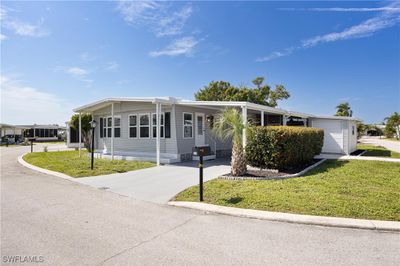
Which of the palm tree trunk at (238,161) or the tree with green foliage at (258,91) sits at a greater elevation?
the tree with green foliage at (258,91)

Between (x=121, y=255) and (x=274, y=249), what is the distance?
2.14 meters

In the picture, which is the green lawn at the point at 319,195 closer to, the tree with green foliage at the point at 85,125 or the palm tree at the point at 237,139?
the palm tree at the point at 237,139

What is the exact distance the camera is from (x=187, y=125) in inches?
557

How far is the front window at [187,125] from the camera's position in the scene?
1392 centimetres

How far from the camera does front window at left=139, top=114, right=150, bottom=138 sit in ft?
48.0

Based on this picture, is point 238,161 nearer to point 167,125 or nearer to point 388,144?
point 167,125

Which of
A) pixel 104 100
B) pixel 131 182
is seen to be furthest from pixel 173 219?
pixel 104 100

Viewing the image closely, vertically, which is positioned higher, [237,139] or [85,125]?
[85,125]

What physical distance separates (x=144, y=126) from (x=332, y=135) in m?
12.0

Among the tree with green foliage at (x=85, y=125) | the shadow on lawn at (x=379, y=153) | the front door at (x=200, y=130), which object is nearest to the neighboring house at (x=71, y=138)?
the tree with green foliage at (x=85, y=125)

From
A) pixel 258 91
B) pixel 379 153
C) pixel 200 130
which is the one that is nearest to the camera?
pixel 200 130

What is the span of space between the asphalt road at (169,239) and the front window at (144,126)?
899 centimetres

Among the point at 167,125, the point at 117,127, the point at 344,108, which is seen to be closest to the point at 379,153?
the point at 167,125

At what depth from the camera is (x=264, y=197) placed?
19.9ft
